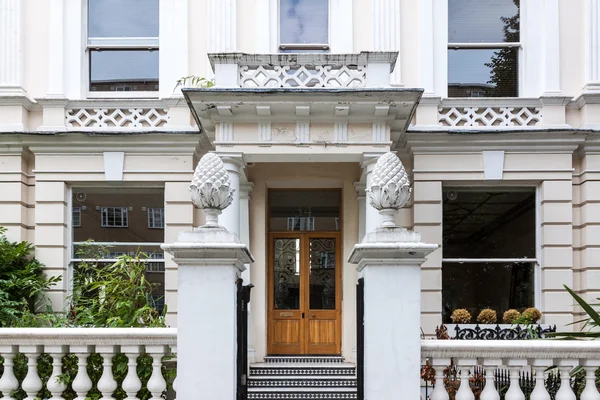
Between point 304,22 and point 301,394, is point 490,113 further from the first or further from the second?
point 301,394

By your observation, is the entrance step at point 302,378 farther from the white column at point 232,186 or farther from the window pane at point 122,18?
the window pane at point 122,18

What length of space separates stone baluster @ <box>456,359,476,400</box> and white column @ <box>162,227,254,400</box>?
1.85 meters

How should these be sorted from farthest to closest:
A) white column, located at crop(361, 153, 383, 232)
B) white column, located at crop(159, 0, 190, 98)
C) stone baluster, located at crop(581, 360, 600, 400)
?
1. white column, located at crop(159, 0, 190, 98)
2. white column, located at crop(361, 153, 383, 232)
3. stone baluster, located at crop(581, 360, 600, 400)

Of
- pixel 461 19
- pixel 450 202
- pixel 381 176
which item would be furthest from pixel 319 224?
pixel 381 176

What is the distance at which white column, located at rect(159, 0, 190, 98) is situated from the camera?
1309 cm

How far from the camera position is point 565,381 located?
5.75 m

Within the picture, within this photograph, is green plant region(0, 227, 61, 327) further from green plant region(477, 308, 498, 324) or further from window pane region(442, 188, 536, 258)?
green plant region(477, 308, 498, 324)

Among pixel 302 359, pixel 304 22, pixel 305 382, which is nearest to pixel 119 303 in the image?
pixel 305 382

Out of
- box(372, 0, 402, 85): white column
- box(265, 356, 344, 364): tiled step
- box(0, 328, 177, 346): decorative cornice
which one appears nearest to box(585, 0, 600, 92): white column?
box(372, 0, 402, 85): white column

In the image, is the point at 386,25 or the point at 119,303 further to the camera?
the point at 386,25

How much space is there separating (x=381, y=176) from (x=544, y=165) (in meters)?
7.43

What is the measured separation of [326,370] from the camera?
11.8 m

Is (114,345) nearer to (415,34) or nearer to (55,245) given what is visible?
(55,245)

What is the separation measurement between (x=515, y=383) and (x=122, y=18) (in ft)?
35.0
